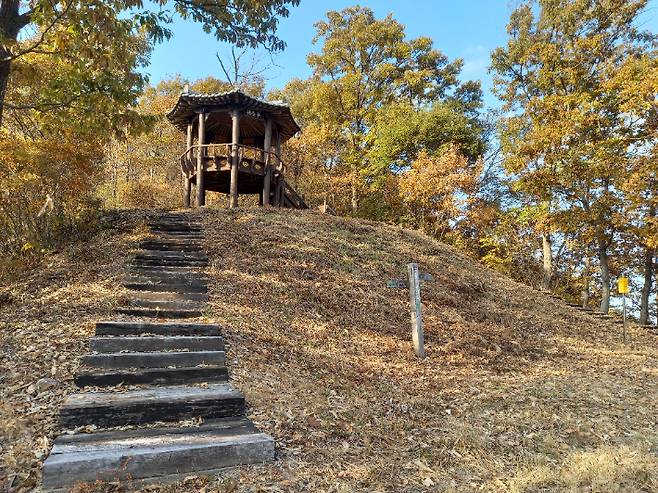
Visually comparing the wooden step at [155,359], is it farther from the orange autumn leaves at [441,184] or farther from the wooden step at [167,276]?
the orange autumn leaves at [441,184]

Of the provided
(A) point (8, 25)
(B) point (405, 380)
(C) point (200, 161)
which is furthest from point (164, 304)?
(C) point (200, 161)

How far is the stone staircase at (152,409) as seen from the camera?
3035 mm

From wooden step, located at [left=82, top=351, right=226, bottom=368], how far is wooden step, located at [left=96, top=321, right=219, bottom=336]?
0.58 meters

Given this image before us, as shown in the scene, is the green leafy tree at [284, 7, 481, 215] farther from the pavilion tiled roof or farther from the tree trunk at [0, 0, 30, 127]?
the tree trunk at [0, 0, 30, 127]

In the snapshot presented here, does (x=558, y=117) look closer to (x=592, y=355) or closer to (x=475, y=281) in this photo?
(x=475, y=281)

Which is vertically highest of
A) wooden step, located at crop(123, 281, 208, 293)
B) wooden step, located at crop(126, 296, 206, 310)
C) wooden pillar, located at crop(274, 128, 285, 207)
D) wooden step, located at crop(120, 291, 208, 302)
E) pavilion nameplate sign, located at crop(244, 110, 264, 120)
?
pavilion nameplate sign, located at crop(244, 110, 264, 120)

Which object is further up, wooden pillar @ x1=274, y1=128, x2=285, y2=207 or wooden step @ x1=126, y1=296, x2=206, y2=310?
wooden pillar @ x1=274, y1=128, x2=285, y2=207

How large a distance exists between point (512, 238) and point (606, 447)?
740 inches

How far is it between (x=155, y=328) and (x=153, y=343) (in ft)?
1.51

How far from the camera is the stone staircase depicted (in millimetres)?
3035

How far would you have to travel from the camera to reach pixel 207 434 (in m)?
3.50

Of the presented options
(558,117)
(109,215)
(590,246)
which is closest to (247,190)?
(109,215)

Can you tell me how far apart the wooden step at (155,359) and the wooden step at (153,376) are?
125mm

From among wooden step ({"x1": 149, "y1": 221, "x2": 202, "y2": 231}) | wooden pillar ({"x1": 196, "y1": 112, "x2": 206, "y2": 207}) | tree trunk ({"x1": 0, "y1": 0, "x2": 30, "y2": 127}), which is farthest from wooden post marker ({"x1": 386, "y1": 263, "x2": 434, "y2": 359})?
wooden pillar ({"x1": 196, "y1": 112, "x2": 206, "y2": 207})
